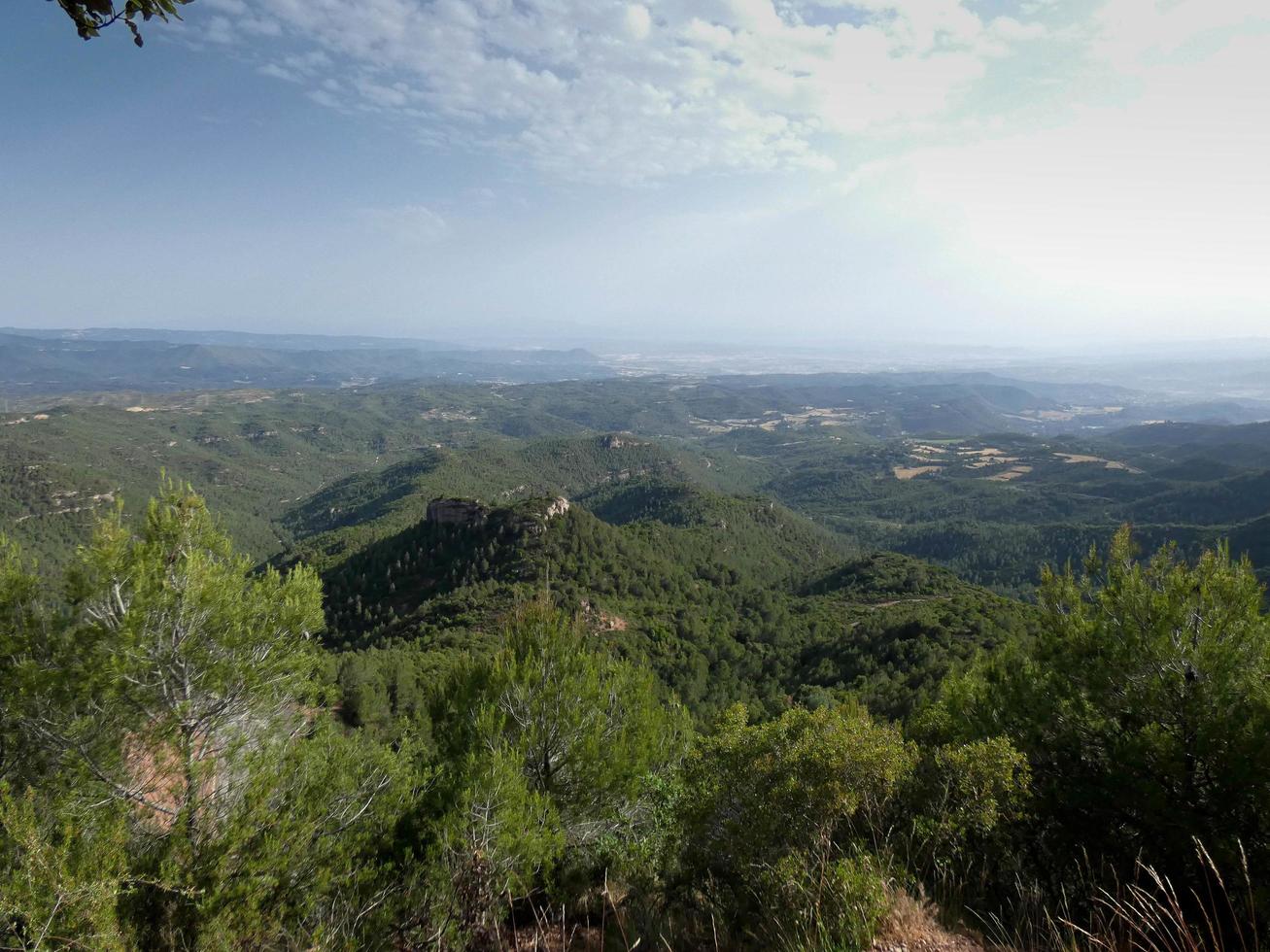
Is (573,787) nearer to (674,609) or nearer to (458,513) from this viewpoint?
(674,609)

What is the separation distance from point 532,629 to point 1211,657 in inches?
536

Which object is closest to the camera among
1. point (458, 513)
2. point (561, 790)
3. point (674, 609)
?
point (561, 790)

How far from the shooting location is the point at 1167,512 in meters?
147

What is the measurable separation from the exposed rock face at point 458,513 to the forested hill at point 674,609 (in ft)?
1.34

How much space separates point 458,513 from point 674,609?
123ft

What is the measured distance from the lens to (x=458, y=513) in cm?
8700

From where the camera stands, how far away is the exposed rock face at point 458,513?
279ft

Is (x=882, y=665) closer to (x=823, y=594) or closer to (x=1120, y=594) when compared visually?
(x=823, y=594)

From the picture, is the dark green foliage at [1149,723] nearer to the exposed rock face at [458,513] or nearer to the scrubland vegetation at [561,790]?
the scrubland vegetation at [561,790]

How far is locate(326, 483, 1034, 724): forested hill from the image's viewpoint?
163 ft

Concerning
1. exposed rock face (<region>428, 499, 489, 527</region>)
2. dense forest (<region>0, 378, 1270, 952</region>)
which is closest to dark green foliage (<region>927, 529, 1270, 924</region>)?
dense forest (<region>0, 378, 1270, 952</region>)

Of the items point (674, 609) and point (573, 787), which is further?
point (674, 609)

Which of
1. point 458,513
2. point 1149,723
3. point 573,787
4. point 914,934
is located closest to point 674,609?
point 458,513

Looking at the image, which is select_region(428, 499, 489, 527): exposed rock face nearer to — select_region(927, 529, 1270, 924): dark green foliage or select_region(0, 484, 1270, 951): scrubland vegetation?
select_region(0, 484, 1270, 951): scrubland vegetation
